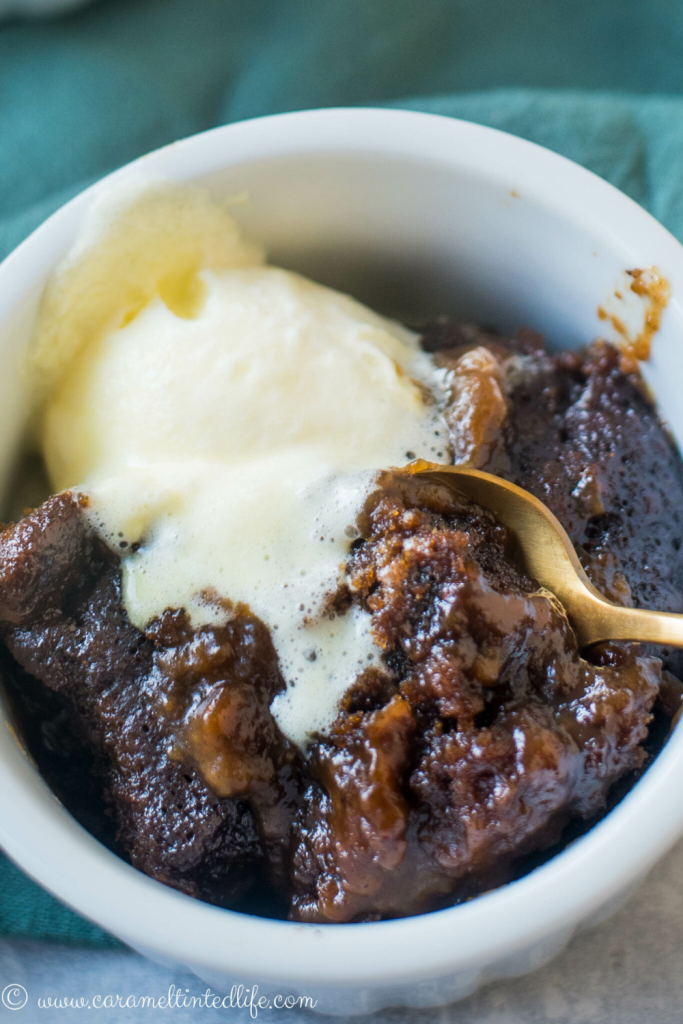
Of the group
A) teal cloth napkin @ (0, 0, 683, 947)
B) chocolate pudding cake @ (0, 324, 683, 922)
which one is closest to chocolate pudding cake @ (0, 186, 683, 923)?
chocolate pudding cake @ (0, 324, 683, 922)

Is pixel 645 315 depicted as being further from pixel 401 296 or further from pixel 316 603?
pixel 316 603

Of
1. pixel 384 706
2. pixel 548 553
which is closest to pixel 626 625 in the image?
pixel 548 553

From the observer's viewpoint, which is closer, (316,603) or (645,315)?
(316,603)

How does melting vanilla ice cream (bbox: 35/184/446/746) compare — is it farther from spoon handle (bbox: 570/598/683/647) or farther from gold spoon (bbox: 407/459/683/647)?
spoon handle (bbox: 570/598/683/647)

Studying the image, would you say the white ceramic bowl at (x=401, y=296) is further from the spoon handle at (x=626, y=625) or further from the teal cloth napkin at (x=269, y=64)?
the teal cloth napkin at (x=269, y=64)

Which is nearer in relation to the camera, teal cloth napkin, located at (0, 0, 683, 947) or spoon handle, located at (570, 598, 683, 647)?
spoon handle, located at (570, 598, 683, 647)

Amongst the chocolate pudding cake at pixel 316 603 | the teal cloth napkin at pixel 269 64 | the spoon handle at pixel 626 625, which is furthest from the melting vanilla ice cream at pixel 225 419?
the teal cloth napkin at pixel 269 64

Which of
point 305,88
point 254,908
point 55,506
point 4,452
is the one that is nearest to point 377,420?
point 55,506
